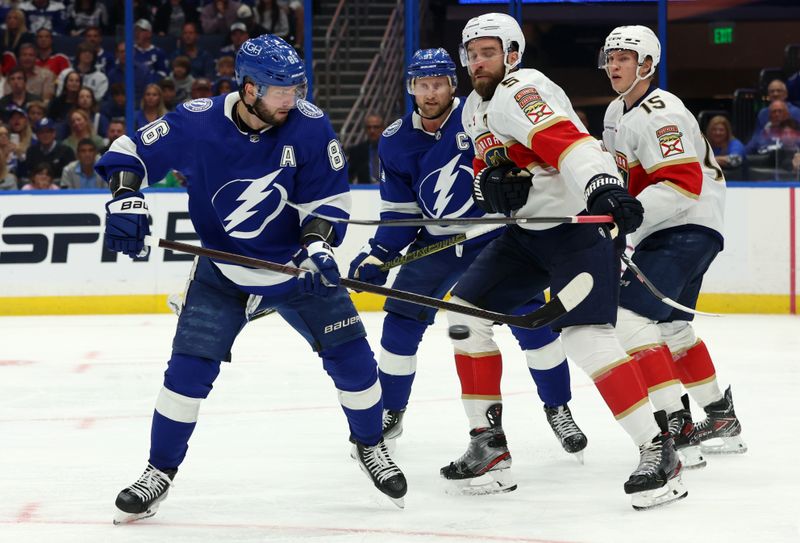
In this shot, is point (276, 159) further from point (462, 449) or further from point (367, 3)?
point (367, 3)

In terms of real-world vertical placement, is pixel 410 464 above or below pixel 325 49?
below

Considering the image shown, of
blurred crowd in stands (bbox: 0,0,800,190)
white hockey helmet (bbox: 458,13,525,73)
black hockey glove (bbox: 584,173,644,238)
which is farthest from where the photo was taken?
blurred crowd in stands (bbox: 0,0,800,190)

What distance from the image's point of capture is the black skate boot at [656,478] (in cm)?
294

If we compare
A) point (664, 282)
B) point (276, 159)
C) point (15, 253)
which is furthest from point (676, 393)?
point (15, 253)

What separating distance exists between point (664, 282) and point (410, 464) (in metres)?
0.88

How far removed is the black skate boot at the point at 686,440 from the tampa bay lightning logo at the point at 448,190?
0.91 meters

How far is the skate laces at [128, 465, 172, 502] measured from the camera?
290 centimetres

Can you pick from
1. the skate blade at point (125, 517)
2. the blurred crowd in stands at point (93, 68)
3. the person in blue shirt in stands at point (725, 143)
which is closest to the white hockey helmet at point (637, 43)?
the skate blade at point (125, 517)

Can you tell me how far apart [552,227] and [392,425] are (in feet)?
3.32

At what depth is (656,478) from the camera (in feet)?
9.68

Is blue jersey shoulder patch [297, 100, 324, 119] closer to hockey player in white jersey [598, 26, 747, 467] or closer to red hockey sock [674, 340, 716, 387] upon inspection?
hockey player in white jersey [598, 26, 747, 467]

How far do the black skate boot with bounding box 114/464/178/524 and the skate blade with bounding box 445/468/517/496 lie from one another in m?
0.74

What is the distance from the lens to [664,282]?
3.43m

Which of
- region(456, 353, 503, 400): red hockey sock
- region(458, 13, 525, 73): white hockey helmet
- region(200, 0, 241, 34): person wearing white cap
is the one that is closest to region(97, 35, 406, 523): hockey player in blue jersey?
region(456, 353, 503, 400): red hockey sock
